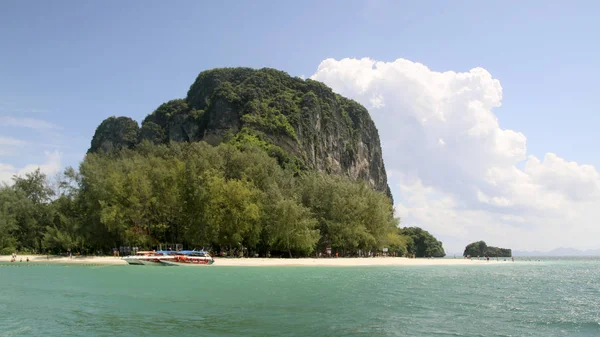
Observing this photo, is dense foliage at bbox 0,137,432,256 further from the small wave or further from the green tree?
the small wave

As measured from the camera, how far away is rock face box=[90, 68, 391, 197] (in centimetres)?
15512

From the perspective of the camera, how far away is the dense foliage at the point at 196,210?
73.2 meters

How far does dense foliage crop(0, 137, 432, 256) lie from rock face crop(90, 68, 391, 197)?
51.4 m

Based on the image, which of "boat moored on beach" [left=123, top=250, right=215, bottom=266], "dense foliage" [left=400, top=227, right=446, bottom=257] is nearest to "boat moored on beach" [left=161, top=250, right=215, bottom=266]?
"boat moored on beach" [left=123, top=250, right=215, bottom=266]

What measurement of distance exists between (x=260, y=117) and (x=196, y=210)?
285 ft

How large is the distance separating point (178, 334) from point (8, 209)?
82663 mm

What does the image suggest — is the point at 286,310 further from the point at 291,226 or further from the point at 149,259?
the point at 291,226

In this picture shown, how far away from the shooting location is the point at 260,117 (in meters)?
158

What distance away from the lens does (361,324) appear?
70.7ft

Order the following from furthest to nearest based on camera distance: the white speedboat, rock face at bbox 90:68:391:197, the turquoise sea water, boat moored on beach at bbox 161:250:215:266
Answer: rock face at bbox 90:68:391:197 → the white speedboat → boat moored on beach at bbox 161:250:215:266 → the turquoise sea water

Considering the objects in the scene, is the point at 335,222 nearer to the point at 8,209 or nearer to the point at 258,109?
the point at 8,209

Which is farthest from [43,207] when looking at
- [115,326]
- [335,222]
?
[115,326]

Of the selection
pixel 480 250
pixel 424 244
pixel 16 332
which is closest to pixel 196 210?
pixel 16 332

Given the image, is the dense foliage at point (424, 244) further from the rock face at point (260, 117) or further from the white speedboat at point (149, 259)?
the white speedboat at point (149, 259)
